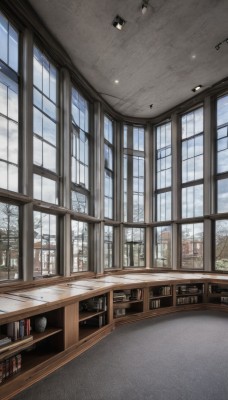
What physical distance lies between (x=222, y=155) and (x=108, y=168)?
316cm

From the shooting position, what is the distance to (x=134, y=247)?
27.5 ft

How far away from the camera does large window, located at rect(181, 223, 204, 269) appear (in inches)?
294

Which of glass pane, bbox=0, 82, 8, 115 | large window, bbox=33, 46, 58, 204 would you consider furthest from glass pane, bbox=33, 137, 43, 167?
glass pane, bbox=0, 82, 8, 115

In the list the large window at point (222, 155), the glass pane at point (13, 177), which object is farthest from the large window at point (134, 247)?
the glass pane at point (13, 177)

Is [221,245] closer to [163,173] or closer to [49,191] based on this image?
[163,173]

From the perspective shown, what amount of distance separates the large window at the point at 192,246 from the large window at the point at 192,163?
0.37 meters

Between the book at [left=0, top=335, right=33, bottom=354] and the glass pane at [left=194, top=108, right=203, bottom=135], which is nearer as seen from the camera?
the book at [left=0, top=335, right=33, bottom=354]

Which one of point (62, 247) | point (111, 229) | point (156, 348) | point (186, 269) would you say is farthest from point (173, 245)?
point (156, 348)

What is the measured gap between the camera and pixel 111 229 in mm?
7965

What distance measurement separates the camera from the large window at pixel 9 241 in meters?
4.15

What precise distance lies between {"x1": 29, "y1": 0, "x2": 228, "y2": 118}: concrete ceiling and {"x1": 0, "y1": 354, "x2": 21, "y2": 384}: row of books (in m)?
5.21

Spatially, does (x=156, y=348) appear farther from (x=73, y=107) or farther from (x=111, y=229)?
(x=73, y=107)

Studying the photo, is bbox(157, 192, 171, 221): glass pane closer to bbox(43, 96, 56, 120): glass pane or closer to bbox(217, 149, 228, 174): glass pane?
bbox(217, 149, 228, 174): glass pane

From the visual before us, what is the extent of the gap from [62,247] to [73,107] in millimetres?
3316
